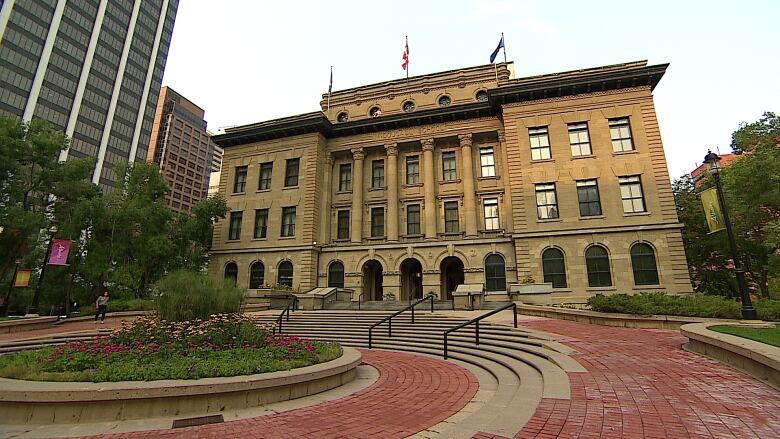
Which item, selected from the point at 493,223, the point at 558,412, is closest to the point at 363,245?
the point at 493,223

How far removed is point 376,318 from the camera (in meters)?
16.7

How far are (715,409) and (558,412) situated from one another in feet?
6.59

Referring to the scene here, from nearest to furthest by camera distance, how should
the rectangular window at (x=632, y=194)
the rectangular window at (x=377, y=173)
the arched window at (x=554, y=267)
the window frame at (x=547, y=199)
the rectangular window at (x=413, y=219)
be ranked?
the arched window at (x=554, y=267), the rectangular window at (x=632, y=194), the window frame at (x=547, y=199), the rectangular window at (x=413, y=219), the rectangular window at (x=377, y=173)

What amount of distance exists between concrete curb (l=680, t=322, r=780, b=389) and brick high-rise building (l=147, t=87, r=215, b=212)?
349 ft

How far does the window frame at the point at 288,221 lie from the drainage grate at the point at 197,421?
2299 centimetres

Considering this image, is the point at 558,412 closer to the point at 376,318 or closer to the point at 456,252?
the point at 376,318

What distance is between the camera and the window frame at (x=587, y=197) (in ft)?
73.2

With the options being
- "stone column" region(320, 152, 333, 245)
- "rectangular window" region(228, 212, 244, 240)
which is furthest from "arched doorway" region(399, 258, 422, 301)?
"rectangular window" region(228, 212, 244, 240)

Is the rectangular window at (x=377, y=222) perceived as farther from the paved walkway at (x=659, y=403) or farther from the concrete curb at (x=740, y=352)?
the concrete curb at (x=740, y=352)

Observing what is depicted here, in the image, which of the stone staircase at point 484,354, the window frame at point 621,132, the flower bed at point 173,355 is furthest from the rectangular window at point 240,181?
the window frame at point 621,132

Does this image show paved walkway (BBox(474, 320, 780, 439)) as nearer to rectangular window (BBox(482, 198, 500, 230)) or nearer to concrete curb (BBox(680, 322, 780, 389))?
concrete curb (BBox(680, 322, 780, 389))

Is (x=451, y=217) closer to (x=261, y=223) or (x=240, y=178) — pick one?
(x=261, y=223)

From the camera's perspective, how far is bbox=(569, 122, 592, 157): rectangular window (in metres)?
23.4

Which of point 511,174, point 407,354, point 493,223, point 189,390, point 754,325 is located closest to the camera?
point 189,390
